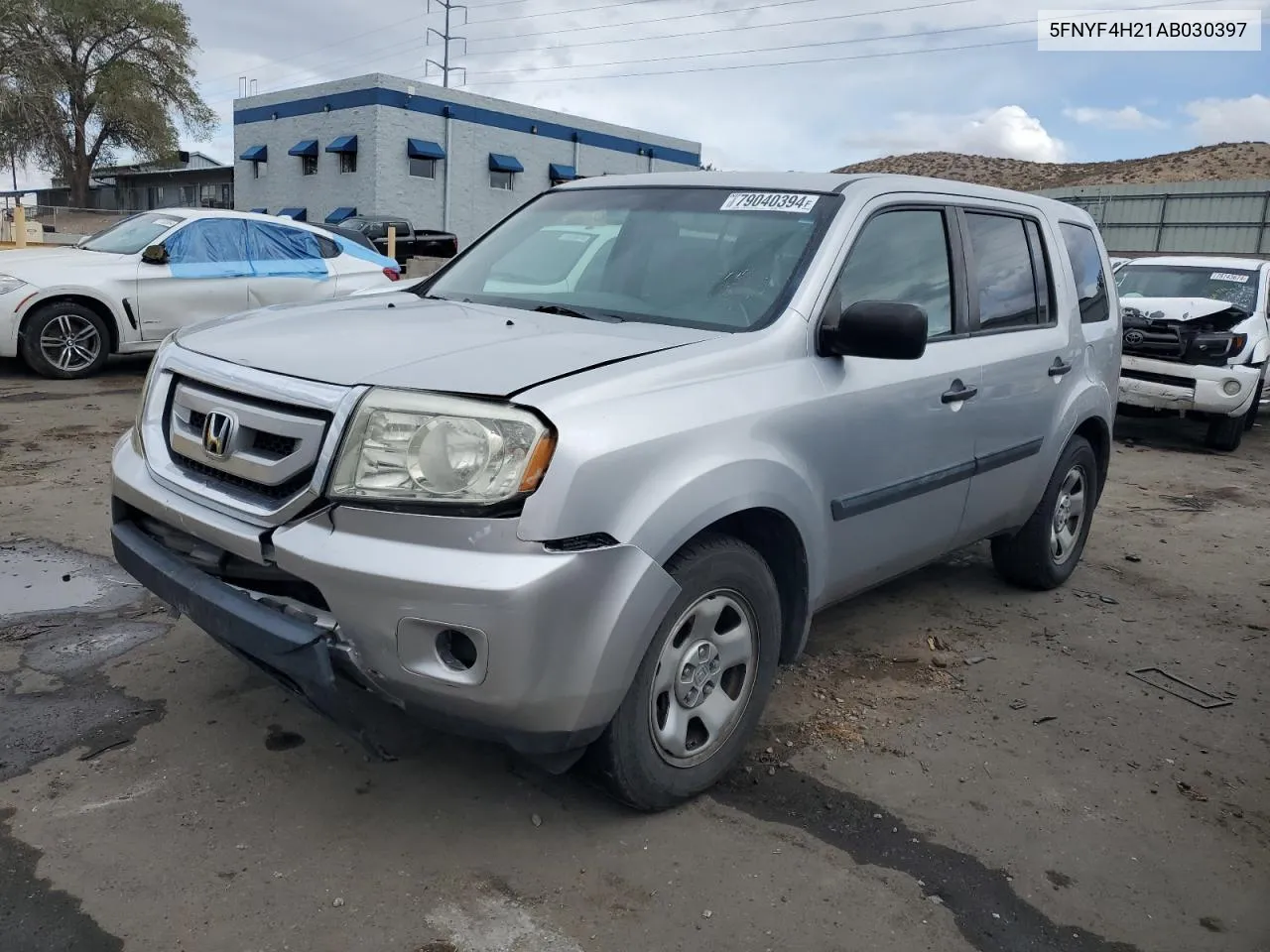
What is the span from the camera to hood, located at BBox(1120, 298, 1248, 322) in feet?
33.5

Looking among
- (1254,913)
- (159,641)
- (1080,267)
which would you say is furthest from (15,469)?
(1254,913)

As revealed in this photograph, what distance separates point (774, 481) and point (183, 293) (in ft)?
26.8

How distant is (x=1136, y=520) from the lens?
700 cm

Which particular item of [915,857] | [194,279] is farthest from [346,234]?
[915,857]

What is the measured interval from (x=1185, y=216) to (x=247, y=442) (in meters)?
32.0

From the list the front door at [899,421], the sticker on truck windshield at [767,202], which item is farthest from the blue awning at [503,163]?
the sticker on truck windshield at [767,202]

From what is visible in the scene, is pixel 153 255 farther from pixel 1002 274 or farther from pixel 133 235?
pixel 1002 274

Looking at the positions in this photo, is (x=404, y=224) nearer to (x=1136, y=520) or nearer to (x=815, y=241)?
(x=1136, y=520)

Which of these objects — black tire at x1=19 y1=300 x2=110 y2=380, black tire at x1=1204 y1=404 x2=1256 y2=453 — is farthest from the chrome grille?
black tire at x1=1204 y1=404 x2=1256 y2=453

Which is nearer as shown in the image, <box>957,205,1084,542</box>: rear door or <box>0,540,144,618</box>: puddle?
<box>957,205,1084,542</box>: rear door

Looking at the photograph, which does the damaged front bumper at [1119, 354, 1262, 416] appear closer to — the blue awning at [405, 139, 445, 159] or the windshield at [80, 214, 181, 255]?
the windshield at [80, 214, 181, 255]

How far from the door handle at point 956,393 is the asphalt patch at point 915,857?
147 cm

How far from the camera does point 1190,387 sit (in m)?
9.88

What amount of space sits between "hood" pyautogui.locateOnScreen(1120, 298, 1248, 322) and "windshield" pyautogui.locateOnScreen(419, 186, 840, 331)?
761 centimetres
